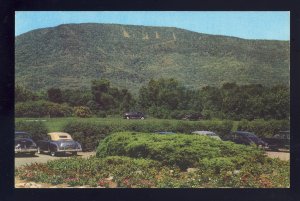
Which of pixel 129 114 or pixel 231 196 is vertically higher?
pixel 129 114

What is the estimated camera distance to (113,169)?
1562cm

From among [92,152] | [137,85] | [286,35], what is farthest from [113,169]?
[286,35]

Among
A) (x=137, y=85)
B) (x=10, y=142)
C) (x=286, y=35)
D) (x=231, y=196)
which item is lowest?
(x=231, y=196)

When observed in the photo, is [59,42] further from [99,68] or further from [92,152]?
[92,152]

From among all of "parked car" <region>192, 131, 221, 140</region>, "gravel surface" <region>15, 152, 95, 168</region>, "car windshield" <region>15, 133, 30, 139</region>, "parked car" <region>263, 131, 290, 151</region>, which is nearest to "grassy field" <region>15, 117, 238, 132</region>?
"parked car" <region>192, 131, 221, 140</region>

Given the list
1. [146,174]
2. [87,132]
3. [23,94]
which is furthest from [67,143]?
[146,174]

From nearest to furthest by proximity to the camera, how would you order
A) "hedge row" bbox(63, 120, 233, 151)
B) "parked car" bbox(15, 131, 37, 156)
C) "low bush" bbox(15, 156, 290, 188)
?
"low bush" bbox(15, 156, 290, 188) < "parked car" bbox(15, 131, 37, 156) < "hedge row" bbox(63, 120, 233, 151)

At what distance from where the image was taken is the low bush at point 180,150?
15.6m

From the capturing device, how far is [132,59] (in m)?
15.9

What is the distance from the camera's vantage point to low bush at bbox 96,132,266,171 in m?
15.6

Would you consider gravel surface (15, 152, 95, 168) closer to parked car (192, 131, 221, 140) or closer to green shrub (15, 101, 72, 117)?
green shrub (15, 101, 72, 117)

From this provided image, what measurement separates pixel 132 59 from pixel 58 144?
2.44 metres

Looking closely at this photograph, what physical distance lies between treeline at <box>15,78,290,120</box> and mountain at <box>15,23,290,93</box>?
0.50 feet
